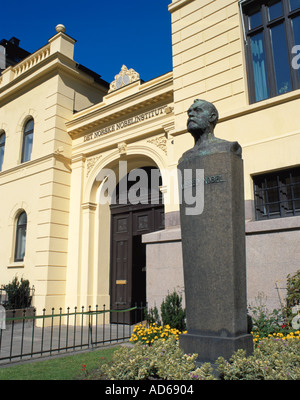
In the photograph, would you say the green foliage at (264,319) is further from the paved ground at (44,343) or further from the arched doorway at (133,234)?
the arched doorway at (133,234)

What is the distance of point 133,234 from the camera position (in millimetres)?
12258

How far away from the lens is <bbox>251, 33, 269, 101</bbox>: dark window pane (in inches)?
320

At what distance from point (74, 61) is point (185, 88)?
676cm

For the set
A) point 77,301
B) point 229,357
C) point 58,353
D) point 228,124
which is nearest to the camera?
point 229,357

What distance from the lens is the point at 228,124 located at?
817 cm

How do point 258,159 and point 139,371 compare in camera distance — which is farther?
point 258,159

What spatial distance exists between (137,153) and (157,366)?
8.40m

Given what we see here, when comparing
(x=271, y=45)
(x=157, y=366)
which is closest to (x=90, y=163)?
(x=271, y=45)

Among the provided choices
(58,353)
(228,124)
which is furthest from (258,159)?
→ (58,353)

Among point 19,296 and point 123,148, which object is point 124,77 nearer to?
point 123,148

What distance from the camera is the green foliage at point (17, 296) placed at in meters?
11.9

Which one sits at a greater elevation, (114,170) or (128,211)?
(114,170)

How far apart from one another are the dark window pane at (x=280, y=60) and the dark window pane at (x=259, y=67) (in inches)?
10.6

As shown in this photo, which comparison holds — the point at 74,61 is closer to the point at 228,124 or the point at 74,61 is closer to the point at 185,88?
the point at 185,88
